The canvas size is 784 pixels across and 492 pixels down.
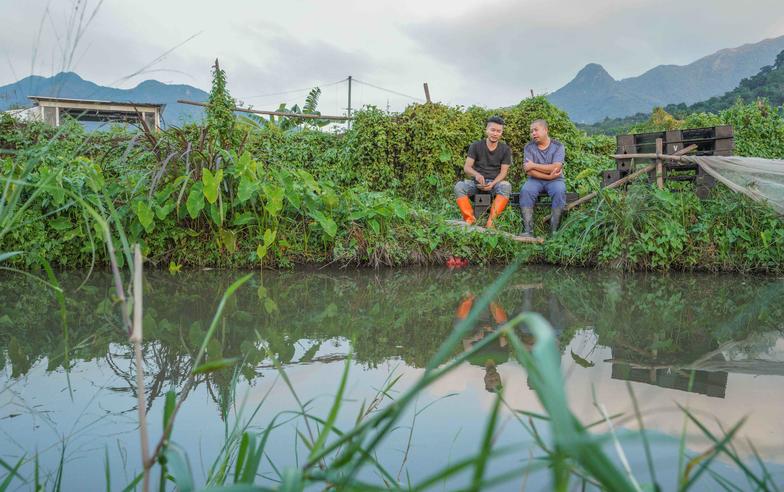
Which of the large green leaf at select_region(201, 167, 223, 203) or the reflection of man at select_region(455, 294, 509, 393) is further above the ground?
the large green leaf at select_region(201, 167, 223, 203)

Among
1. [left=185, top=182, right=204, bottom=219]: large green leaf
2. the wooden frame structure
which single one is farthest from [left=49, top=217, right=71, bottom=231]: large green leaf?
[left=185, top=182, right=204, bottom=219]: large green leaf

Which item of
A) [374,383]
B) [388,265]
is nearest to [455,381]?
[374,383]

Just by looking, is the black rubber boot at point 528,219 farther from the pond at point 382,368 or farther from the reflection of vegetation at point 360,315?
the pond at point 382,368

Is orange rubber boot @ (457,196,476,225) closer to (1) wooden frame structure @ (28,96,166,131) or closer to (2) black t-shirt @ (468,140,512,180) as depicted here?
(2) black t-shirt @ (468,140,512,180)

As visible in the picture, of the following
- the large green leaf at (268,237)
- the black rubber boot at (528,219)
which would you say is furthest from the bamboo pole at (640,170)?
the large green leaf at (268,237)

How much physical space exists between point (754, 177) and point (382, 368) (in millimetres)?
5167

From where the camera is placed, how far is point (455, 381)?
235cm

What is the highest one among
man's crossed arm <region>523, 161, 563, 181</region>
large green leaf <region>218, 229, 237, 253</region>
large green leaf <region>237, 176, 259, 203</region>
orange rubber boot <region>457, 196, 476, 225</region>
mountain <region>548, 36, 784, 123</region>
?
mountain <region>548, 36, 784, 123</region>

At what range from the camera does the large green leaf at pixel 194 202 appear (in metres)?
5.35

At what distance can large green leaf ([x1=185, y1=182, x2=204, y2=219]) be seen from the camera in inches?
211

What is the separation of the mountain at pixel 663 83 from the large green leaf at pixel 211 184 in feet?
374

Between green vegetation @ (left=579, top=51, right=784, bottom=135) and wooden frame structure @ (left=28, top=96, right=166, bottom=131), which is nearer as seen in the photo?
wooden frame structure @ (left=28, top=96, right=166, bottom=131)

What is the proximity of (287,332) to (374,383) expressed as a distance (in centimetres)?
97

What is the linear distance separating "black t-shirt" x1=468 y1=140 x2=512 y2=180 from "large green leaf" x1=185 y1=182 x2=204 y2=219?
3731mm
